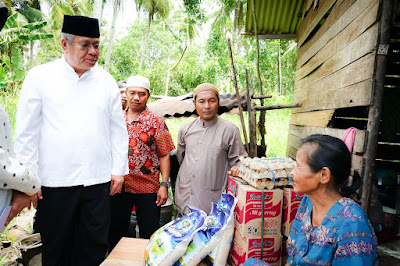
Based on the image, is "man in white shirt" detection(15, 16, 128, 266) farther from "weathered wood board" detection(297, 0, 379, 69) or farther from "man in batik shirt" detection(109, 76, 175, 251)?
"weathered wood board" detection(297, 0, 379, 69)

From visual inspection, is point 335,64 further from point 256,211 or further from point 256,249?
point 256,249

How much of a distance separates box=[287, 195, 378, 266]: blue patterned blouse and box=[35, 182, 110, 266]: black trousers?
1.48 metres

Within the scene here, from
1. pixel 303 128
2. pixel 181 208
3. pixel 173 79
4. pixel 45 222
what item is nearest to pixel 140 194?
pixel 181 208

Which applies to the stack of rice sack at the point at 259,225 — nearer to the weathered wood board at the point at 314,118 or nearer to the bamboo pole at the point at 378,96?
the bamboo pole at the point at 378,96

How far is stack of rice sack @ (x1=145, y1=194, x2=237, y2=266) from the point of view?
69.0 inches

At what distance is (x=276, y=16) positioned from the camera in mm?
5344

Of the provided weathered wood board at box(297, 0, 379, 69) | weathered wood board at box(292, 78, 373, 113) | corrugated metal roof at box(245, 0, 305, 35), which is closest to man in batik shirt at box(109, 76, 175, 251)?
weathered wood board at box(292, 78, 373, 113)

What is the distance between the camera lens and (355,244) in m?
1.38

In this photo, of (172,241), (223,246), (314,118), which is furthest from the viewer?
(314,118)

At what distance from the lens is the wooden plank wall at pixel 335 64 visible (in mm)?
2104

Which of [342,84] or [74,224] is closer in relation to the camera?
[74,224]

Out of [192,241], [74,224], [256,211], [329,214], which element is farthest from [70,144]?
[329,214]

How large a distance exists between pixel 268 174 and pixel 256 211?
A: 268mm

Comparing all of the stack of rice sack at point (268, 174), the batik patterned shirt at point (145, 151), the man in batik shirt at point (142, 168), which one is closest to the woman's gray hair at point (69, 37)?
the man in batik shirt at point (142, 168)
